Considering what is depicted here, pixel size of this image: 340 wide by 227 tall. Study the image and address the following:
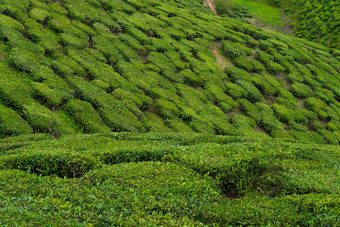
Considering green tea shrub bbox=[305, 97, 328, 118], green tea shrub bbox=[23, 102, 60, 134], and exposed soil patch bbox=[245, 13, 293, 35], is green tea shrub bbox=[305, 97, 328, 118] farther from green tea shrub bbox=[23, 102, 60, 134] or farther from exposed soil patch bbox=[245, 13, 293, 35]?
exposed soil patch bbox=[245, 13, 293, 35]

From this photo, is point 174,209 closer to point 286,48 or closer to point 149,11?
point 149,11

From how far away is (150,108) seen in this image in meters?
17.3

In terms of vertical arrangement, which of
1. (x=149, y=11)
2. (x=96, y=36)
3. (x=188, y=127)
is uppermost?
(x=149, y=11)

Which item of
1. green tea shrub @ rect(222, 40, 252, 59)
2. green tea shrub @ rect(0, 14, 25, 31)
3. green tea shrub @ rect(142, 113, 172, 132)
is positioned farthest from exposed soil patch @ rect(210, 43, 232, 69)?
green tea shrub @ rect(0, 14, 25, 31)

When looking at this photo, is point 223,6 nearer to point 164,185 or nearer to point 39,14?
point 39,14

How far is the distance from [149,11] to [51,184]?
24022 mm

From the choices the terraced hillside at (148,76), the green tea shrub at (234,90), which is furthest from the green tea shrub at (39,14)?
the green tea shrub at (234,90)

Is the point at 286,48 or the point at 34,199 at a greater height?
the point at 286,48

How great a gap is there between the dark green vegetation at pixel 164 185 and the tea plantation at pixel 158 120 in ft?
0.13

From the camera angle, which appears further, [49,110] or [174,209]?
[49,110]

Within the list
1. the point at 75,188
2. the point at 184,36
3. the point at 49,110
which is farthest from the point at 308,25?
the point at 75,188

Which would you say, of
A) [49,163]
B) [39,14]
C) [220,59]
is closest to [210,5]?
[220,59]

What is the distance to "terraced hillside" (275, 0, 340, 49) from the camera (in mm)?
39094

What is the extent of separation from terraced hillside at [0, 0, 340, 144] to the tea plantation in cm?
10
